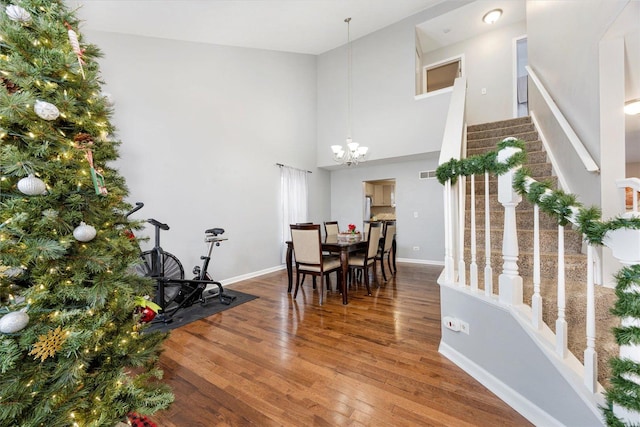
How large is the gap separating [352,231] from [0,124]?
356 cm

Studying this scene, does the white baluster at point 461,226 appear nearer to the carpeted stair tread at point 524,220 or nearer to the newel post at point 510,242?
the newel post at point 510,242

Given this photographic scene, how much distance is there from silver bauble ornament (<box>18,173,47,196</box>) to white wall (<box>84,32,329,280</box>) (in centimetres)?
261

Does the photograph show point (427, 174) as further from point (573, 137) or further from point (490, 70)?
point (573, 137)

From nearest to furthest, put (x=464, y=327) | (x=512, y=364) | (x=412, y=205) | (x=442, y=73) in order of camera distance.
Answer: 1. (x=512, y=364)
2. (x=464, y=327)
3. (x=412, y=205)
4. (x=442, y=73)

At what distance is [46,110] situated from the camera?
891 mm

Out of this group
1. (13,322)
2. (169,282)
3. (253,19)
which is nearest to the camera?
(13,322)

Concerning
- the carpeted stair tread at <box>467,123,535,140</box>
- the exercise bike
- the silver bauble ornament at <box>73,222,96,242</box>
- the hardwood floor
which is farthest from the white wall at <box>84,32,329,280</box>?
the carpeted stair tread at <box>467,123,535,140</box>

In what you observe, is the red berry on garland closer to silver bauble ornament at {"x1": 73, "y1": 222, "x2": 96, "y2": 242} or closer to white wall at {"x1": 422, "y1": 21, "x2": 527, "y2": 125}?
silver bauble ornament at {"x1": 73, "y1": 222, "x2": 96, "y2": 242}

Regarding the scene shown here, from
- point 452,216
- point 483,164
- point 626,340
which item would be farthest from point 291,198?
point 626,340

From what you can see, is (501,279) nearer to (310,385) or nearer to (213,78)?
(310,385)

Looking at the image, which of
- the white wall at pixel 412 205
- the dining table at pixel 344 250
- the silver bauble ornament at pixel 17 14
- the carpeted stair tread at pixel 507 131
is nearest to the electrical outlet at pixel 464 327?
the dining table at pixel 344 250

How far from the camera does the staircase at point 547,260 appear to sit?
135cm

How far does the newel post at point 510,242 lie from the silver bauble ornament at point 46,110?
6.99 ft

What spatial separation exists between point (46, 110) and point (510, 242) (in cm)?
227
